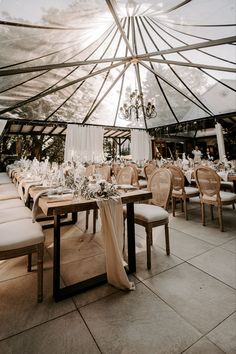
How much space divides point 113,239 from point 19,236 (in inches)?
31.2

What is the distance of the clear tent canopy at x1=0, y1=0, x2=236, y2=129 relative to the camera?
11.1 feet

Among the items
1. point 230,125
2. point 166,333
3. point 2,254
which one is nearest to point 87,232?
point 2,254

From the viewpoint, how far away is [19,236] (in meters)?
1.58

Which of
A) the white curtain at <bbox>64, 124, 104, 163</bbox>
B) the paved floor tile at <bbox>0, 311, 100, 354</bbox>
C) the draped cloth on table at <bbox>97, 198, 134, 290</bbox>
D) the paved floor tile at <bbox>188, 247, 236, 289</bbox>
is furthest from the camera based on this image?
the white curtain at <bbox>64, 124, 104, 163</bbox>

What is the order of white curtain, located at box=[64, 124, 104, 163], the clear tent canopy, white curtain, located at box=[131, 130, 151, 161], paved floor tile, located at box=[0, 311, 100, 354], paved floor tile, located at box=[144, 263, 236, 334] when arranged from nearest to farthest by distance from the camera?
1. paved floor tile, located at box=[0, 311, 100, 354]
2. paved floor tile, located at box=[144, 263, 236, 334]
3. the clear tent canopy
4. white curtain, located at box=[64, 124, 104, 163]
5. white curtain, located at box=[131, 130, 151, 161]

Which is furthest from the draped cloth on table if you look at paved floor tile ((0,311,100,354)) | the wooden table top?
paved floor tile ((0,311,100,354))

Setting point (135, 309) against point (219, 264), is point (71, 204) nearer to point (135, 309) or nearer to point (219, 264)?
point (135, 309)

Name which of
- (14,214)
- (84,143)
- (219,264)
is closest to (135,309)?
(219,264)

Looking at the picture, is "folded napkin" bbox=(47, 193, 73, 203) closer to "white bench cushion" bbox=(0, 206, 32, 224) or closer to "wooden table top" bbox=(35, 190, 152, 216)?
"wooden table top" bbox=(35, 190, 152, 216)

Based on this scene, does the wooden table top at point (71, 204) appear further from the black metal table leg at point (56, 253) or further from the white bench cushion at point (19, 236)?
the white bench cushion at point (19, 236)

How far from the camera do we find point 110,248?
1703 mm

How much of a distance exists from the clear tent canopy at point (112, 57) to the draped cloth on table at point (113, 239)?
3202 mm

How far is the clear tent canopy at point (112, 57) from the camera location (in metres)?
3.37

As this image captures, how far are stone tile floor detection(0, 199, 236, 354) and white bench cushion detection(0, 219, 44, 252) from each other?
20.3 inches
